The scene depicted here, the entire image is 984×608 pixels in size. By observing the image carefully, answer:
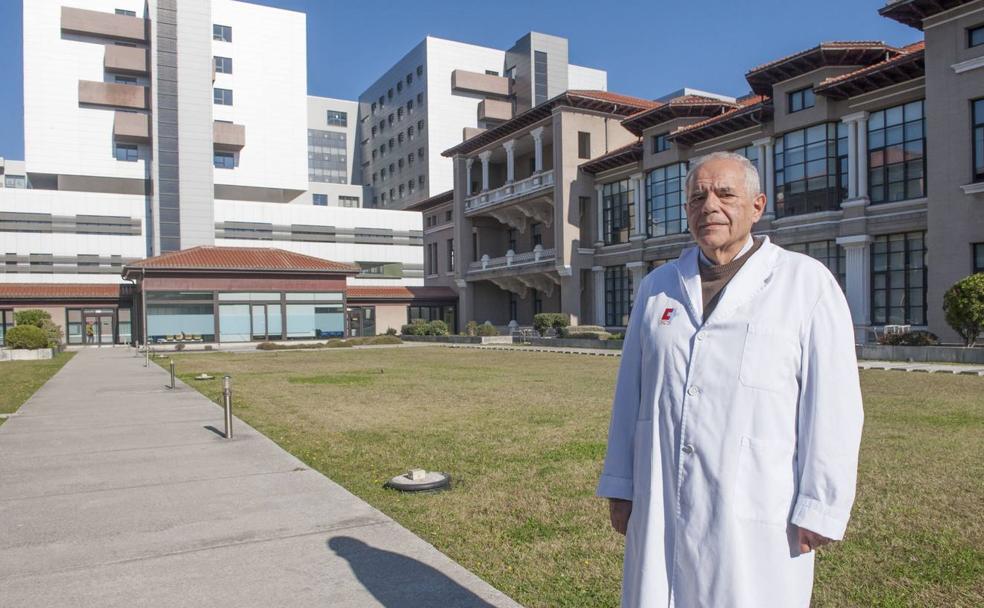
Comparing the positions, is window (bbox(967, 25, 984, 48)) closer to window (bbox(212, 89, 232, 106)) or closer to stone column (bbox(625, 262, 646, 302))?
stone column (bbox(625, 262, 646, 302))

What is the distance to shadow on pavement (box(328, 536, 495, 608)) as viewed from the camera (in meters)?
4.04

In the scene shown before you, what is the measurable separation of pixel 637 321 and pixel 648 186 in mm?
39456

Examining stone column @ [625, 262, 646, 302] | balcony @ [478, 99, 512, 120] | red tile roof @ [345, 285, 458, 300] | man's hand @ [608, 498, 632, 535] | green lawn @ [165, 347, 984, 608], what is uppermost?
balcony @ [478, 99, 512, 120]

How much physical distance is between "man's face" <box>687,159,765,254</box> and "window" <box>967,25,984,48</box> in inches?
1071

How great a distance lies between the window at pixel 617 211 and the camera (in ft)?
141

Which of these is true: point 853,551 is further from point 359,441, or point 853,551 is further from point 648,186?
point 648,186

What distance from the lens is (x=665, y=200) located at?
39.8 metres

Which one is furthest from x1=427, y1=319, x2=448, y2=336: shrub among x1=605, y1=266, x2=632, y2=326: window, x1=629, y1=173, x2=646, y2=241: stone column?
x1=629, y1=173, x2=646, y2=241: stone column

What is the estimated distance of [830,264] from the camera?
3067cm

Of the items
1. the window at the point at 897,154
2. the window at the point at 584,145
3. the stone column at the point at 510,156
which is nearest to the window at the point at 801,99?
the window at the point at 897,154

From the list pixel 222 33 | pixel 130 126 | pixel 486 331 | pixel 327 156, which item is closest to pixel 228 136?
pixel 130 126

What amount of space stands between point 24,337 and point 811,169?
36.9 metres

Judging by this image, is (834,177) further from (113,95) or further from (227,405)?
(113,95)

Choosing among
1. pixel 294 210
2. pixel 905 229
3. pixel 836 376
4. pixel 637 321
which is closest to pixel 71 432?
pixel 637 321
